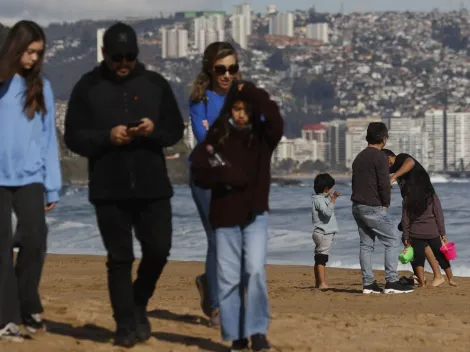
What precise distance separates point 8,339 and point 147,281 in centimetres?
68

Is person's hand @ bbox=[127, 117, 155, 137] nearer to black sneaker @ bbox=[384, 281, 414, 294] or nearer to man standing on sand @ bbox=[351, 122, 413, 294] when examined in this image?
man standing on sand @ bbox=[351, 122, 413, 294]

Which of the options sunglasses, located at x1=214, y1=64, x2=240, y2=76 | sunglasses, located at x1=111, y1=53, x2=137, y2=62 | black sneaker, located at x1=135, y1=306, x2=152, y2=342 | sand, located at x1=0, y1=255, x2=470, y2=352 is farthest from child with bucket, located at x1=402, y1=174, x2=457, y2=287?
sunglasses, located at x1=111, y1=53, x2=137, y2=62

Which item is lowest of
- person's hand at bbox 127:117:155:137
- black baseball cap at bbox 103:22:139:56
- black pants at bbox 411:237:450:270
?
black pants at bbox 411:237:450:270

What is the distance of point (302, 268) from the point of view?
54.4 feet

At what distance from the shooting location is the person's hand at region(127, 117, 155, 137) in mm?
6086

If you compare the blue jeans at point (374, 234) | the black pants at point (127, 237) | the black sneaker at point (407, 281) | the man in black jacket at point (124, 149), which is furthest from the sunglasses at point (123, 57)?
the black sneaker at point (407, 281)

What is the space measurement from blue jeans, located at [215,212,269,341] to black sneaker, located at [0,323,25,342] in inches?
37.2

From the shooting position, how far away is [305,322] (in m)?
7.58

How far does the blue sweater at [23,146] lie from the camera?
6219 mm

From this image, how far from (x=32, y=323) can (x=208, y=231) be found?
97 cm

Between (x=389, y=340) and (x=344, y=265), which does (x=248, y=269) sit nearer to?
(x=389, y=340)

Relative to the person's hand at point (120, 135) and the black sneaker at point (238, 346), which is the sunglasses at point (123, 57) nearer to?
the person's hand at point (120, 135)

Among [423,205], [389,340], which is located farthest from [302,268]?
[389,340]

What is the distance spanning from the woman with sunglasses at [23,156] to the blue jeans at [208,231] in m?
0.72
